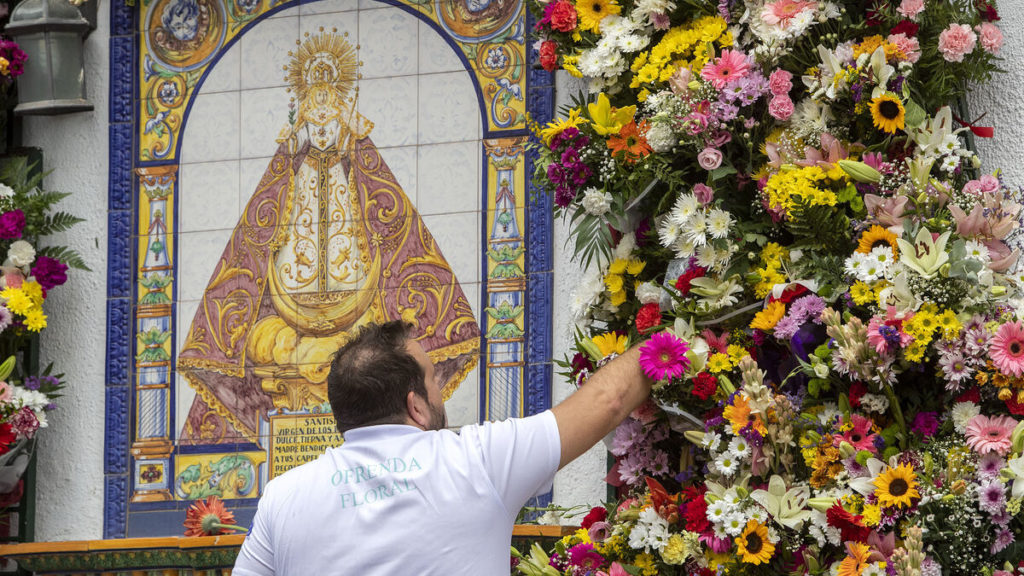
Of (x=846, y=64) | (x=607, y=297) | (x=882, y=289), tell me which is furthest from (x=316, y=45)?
(x=882, y=289)

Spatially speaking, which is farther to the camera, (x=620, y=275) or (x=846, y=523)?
(x=620, y=275)

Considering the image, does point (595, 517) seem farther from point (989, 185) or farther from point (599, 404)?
point (989, 185)

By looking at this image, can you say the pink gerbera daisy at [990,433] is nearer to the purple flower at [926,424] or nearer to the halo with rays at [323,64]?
the purple flower at [926,424]

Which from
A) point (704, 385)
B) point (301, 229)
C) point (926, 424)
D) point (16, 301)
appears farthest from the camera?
point (301, 229)

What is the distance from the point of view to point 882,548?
10.8ft

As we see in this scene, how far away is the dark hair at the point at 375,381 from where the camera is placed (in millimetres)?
2994

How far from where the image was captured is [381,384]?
9.82ft

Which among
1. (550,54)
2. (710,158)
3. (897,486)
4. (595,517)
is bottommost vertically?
(595,517)

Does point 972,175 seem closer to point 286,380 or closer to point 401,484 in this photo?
point 401,484

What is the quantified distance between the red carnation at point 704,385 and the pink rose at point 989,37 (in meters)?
1.07

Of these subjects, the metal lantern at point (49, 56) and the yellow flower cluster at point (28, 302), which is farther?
the metal lantern at point (49, 56)

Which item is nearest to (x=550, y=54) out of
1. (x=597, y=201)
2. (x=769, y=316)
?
(x=597, y=201)

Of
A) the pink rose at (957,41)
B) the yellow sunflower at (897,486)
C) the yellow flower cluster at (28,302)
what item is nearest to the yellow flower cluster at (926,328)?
the yellow sunflower at (897,486)

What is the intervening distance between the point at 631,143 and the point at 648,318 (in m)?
0.45
